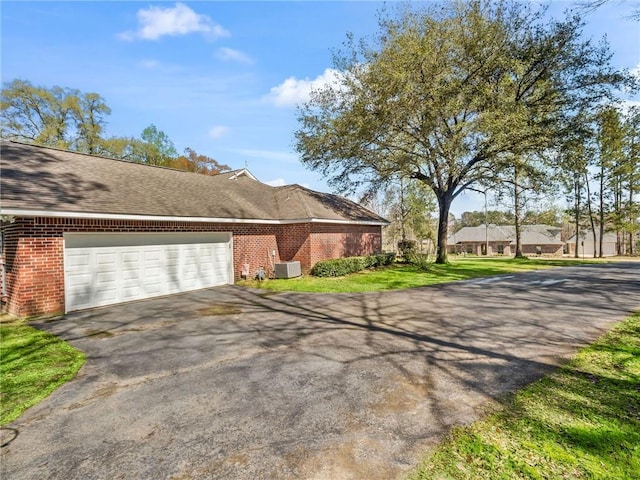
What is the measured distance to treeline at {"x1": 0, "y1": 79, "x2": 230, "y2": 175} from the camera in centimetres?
2733

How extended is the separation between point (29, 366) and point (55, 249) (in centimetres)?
460

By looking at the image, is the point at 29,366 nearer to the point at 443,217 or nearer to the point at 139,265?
the point at 139,265

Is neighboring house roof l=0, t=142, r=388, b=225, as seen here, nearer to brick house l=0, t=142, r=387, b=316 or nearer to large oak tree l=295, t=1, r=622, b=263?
brick house l=0, t=142, r=387, b=316

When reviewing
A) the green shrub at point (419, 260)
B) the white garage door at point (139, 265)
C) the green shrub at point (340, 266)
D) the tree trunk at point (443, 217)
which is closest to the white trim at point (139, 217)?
the white garage door at point (139, 265)

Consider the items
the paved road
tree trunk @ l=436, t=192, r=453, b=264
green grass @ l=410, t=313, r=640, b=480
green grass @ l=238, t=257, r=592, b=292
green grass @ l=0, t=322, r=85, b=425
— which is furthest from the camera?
tree trunk @ l=436, t=192, r=453, b=264

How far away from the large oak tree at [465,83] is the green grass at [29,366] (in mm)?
14102

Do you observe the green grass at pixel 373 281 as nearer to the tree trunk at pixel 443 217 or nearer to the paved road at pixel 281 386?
the tree trunk at pixel 443 217

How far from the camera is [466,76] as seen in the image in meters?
16.5

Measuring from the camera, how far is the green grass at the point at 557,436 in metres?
2.53

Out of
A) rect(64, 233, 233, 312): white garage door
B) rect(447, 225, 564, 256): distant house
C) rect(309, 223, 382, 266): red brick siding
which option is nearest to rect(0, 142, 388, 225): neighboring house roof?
rect(309, 223, 382, 266): red brick siding

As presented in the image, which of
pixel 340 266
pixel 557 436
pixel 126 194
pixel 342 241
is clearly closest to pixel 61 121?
pixel 126 194

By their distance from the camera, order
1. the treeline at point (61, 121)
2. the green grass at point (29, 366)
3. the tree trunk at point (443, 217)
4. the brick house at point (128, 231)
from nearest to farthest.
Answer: the green grass at point (29, 366)
the brick house at point (128, 231)
the tree trunk at point (443, 217)
the treeline at point (61, 121)

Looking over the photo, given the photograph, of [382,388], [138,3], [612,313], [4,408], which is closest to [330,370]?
[382,388]

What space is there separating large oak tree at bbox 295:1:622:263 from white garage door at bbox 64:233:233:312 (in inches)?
368
